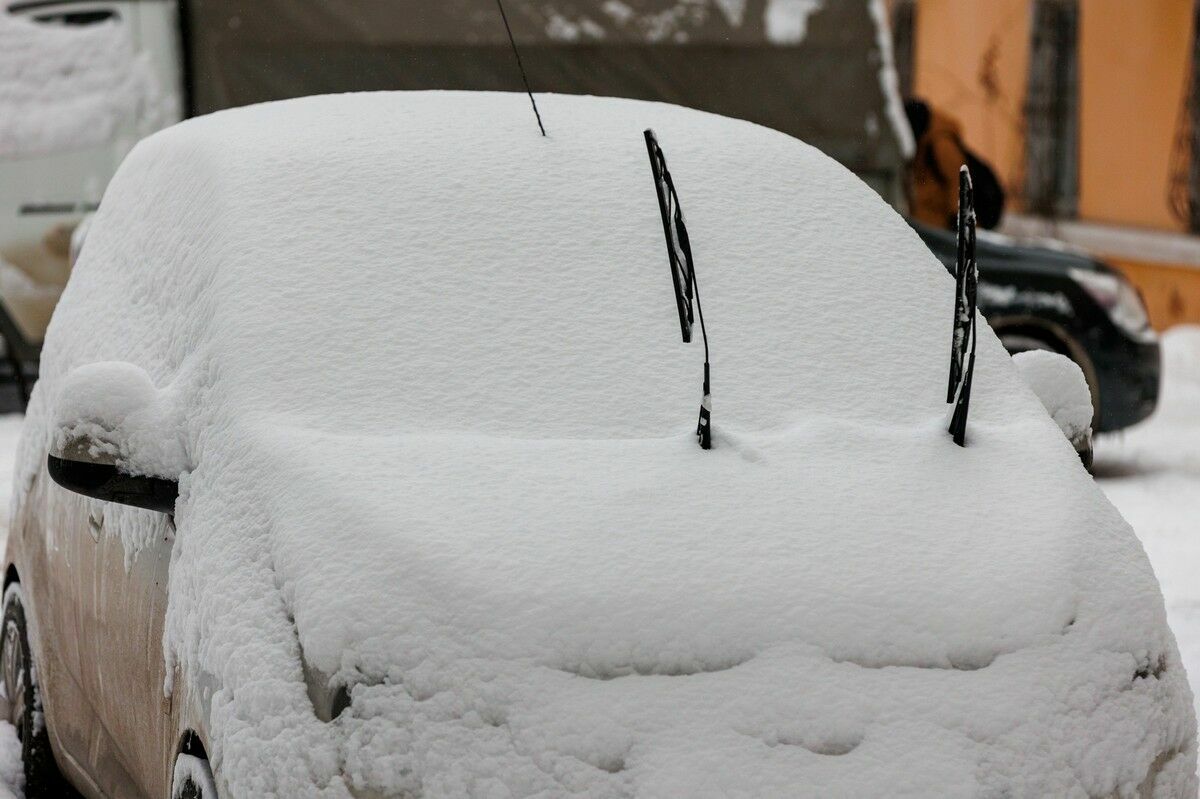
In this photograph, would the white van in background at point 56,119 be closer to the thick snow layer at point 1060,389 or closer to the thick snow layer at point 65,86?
the thick snow layer at point 65,86

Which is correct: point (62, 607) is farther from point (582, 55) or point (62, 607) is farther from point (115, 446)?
point (582, 55)

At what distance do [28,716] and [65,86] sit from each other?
599 centimetres

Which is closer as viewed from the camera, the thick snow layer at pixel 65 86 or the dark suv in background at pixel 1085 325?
the dark suv in background at pixel 1085 325

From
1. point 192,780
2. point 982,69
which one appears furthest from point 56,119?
point 982,69

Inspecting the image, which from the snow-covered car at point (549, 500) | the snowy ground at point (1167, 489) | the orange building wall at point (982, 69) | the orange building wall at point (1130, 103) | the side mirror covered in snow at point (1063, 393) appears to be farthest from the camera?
the orange building wall at point (982, 69)

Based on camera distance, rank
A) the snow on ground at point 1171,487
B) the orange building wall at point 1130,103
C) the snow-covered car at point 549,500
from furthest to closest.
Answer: the orange building wall at point 1130,103
the snow on ground at point 1171,487
the snow-covered car at point 549,500

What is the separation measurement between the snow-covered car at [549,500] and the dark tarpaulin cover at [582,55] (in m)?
5.74

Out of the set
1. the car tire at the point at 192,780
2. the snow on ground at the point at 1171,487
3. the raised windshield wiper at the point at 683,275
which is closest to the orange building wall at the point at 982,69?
the snow on ground at the point at 1171,487

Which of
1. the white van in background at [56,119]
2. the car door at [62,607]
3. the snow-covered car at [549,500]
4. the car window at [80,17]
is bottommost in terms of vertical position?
the white van in background at [56,119]

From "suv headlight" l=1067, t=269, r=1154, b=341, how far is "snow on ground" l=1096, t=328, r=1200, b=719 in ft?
2.13

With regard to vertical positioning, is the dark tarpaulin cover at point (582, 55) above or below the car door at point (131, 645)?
below

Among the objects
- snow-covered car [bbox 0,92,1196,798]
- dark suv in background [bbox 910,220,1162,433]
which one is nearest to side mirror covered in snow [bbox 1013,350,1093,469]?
snow-covered car [bbox 0,92,1196,798]

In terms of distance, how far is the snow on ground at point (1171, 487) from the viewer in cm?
573

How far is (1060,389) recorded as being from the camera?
3.25m
